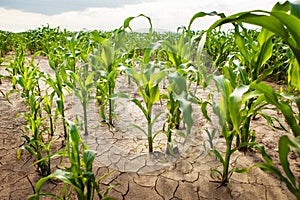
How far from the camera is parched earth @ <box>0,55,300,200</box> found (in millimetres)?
1348

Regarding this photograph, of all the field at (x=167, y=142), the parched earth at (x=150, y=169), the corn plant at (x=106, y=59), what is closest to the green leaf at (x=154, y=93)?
the field at (x=167, y=142)

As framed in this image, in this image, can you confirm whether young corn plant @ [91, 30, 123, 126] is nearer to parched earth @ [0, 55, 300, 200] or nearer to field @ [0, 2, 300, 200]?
field @ [0, 2, 300, 200]

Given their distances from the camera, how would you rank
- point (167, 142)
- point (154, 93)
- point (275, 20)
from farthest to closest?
point (167, 142)
point (154, 93)
point (275, 20)

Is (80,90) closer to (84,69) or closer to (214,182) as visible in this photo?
(84,69)

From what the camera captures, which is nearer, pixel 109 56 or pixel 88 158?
pixel 88 158

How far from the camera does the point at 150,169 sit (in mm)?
1549

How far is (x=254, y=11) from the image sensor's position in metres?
0.63

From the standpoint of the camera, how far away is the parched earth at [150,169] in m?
1.35

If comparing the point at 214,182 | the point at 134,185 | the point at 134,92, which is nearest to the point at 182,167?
the point at 214,182

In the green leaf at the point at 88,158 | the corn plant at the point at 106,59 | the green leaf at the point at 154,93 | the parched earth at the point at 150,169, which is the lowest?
the parched earth at the point at 150,169

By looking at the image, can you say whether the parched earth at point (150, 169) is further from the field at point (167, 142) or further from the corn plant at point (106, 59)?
the corn plant at point (106, 59)

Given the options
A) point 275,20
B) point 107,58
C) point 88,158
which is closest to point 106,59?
point 107,58

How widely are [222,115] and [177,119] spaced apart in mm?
728

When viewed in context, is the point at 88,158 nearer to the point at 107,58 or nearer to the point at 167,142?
the point at 167,142
